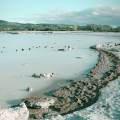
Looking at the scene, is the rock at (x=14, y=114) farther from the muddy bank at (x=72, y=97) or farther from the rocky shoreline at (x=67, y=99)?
the muddy bank at (x=72, y=97)

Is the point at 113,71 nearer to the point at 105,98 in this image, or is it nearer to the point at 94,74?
the point at 94,74

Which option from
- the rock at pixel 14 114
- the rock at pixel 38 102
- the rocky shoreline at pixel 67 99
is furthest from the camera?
the rock at pixel 38 102

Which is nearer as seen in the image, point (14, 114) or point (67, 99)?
point (14, 114)

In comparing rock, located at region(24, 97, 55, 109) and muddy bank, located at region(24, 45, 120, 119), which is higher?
rock, located at region(24, 97, 55, 109)

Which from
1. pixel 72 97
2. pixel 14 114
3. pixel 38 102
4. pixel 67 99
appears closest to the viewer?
pixel 14 114

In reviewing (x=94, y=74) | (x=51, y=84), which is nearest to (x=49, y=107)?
(x=51, y=84)

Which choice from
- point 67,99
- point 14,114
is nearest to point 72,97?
point 67,99

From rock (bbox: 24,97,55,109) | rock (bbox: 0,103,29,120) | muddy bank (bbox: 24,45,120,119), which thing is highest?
rock (bbox: 0,103,29,120)

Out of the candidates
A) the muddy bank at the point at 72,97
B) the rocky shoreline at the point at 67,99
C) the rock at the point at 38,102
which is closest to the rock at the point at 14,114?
the rocky shoreline at the point at 67,99

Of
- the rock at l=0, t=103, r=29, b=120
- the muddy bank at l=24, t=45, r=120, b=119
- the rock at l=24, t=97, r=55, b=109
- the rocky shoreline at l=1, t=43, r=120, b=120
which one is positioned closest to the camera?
the rock at l=0, t=103, r=29, b=120

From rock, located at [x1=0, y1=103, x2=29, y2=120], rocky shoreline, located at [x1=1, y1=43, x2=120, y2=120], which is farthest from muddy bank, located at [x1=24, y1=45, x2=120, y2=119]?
rock, located at [x1=0, y1=103, x2=29, y2=120]

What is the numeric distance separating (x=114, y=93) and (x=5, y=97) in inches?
238

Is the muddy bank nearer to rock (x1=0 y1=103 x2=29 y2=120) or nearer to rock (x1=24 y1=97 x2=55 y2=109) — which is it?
rock (x1=24 y1=97 x2=55 y2=109)

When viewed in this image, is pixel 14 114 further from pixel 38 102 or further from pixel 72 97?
pixel 72 97
